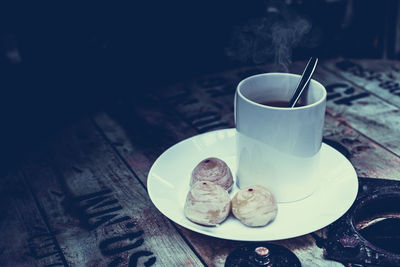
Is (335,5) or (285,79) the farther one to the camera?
(335,5)

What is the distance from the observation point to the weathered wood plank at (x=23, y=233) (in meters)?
0.73

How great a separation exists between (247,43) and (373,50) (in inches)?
23.9

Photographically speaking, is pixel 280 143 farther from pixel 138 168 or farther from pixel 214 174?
pixel 138 168

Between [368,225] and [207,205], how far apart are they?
1.19ft

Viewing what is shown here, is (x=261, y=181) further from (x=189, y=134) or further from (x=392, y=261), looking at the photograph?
(x=189, y=134)

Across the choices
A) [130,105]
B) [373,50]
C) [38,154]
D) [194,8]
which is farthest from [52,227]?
[373,50]

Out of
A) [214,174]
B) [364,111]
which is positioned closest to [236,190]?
[214,174]

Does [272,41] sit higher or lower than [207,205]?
higher

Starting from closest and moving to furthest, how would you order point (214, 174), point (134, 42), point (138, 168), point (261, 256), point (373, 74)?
point (261, 256)
point (214, 174)
point (138, 168)
point (373, 74)
point (134, 42)

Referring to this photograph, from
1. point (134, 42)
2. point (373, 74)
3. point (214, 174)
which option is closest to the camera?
point (214, 174)

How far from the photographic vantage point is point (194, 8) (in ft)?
4.84

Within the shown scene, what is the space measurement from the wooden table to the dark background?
5.3 inches

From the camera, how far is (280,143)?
0.69 meters

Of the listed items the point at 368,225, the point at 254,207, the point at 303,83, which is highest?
the point at 303,83
